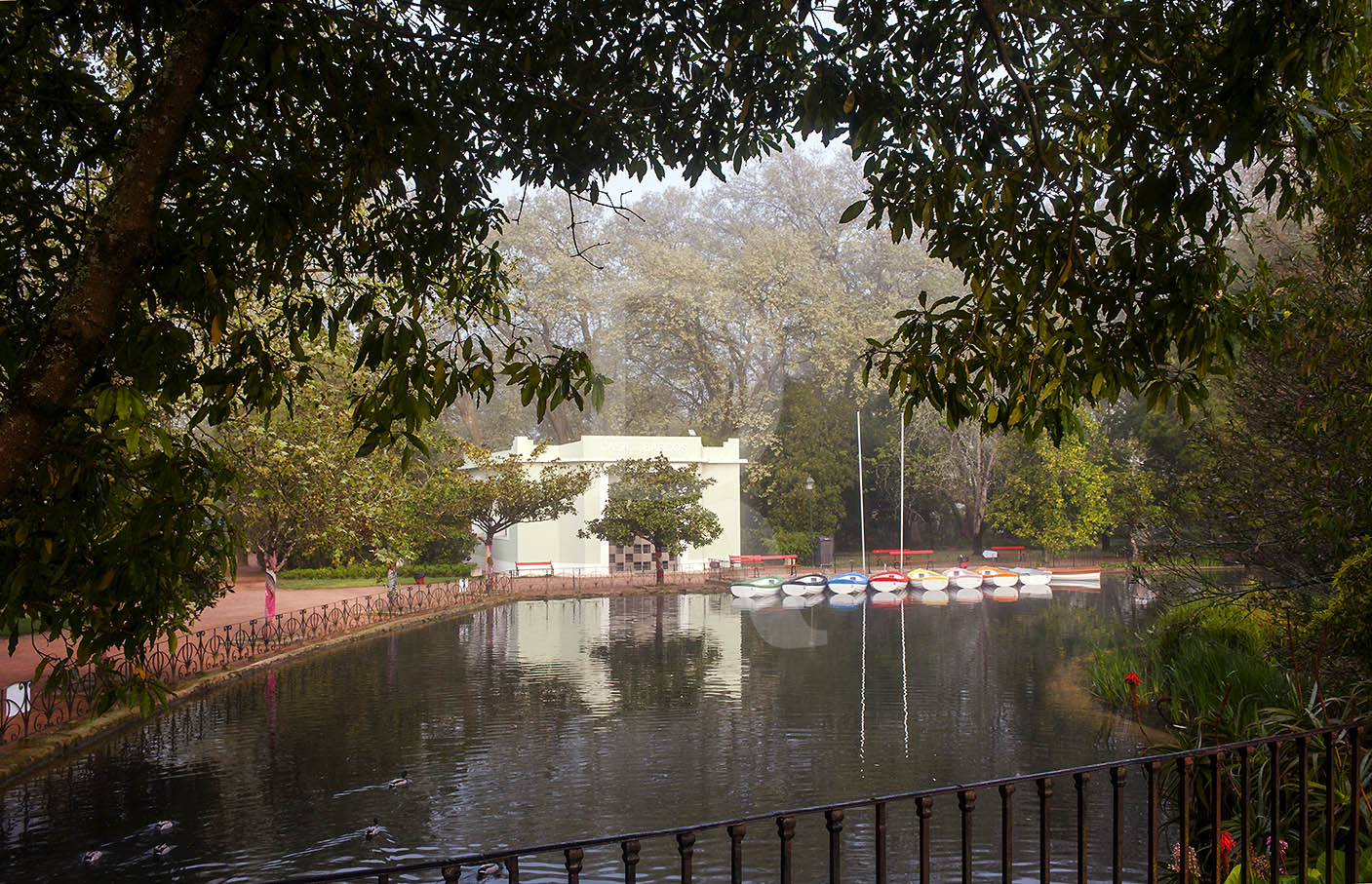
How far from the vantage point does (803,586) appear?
1034 inches

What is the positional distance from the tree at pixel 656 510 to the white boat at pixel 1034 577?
354 inches

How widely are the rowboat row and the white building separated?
16.3 feet

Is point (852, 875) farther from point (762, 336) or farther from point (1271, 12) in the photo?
point (762, 336)

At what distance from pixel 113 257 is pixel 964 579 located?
27.5m

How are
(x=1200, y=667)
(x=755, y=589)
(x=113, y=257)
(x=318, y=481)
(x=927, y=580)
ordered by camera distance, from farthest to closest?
(x=927, y=580) < (x=755, y=589) < (x=318, y=481) < (x=1200, y=667) < (x=113, y=257)

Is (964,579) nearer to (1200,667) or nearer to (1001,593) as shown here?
(1001,593)

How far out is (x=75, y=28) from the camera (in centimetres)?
367

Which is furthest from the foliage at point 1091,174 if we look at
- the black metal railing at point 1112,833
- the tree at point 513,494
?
the tree at point 513,494

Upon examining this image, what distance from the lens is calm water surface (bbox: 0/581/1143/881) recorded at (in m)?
7.58

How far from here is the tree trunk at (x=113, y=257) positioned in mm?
2660

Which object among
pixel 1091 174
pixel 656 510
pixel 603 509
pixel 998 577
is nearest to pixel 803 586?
pixel 656 510

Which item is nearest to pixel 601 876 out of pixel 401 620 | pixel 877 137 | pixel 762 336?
pixel 877 137

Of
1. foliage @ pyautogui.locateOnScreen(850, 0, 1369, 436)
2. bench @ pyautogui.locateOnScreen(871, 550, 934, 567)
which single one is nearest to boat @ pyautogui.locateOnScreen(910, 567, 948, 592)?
bench @ pyautogui.locateOnScreen(871, 550, 934, 567)

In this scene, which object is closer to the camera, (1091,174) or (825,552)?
(1091,174)
